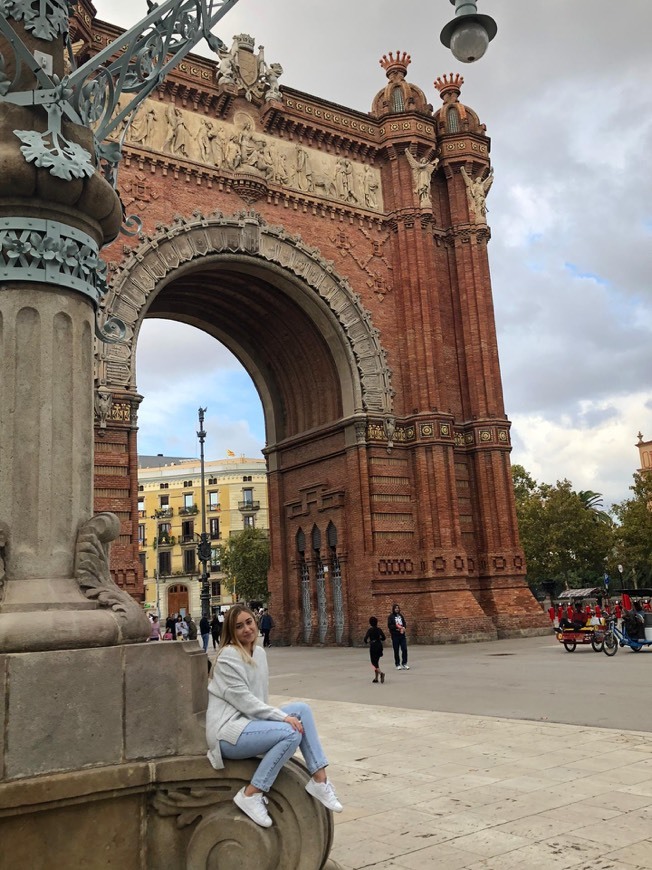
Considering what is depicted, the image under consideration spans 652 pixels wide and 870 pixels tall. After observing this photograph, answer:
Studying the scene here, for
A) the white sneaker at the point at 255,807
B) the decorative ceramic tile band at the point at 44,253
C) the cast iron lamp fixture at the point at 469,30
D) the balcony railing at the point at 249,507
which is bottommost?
the white sneaker at the point at 255,807

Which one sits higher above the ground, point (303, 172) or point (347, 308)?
point (303, 172)

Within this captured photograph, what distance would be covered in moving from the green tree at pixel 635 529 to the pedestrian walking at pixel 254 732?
143 ft

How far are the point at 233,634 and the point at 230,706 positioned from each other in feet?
1.24

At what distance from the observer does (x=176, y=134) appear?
74.6ft

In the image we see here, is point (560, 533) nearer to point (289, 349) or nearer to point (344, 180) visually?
point (289, 349)

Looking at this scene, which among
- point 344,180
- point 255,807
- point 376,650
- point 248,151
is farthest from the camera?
point 344,180

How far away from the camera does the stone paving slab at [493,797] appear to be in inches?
180

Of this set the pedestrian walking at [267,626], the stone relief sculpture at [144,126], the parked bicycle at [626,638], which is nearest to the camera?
the parked bicycle at [626,638]

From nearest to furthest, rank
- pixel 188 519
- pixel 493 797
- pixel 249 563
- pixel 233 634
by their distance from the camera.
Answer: pixel 233 634 → pixel 493 797 → pixel 249 563 → pixel 188 519

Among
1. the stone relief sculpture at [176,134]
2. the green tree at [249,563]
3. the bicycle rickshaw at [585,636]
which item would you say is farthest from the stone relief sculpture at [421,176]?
the green tree at [249,563]

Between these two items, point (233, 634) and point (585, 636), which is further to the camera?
point (585, 636)

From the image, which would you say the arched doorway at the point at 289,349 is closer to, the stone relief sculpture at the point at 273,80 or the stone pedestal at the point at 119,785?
the stone relief sculpture at the point at 273,80

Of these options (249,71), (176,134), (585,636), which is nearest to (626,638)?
(585,636)

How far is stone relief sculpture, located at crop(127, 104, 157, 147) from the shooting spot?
866 inches
